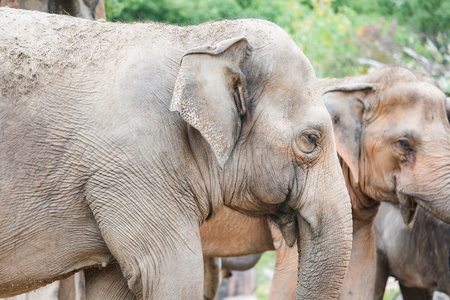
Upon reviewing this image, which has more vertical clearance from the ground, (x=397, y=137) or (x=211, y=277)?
(x=397, y=137)

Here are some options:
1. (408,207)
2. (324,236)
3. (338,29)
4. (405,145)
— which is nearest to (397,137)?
(405,145)

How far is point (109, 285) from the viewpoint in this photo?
325cm

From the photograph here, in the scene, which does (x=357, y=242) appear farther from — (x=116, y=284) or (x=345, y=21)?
(x=345, y=21)

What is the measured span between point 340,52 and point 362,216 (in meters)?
7.74

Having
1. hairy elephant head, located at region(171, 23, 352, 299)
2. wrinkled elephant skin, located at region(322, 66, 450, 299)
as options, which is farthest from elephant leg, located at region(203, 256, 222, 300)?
hairy elephant head, located at region(171, 23, 352, 299)

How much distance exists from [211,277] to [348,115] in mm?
1917

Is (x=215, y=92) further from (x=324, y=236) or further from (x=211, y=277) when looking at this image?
(x=211, y=277)

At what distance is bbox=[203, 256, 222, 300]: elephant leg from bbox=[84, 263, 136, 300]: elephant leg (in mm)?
2861

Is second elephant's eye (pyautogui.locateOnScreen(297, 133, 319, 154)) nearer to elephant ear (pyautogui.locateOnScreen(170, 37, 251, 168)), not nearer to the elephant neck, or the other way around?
elephant ear (pyautogui.locateOnScreen(170, 37, 251, 168))

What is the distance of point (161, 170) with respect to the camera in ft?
9.50

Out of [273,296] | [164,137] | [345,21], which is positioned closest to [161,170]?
[164,137]

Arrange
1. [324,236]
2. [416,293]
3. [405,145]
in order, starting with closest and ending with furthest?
[324,236]
[405,145]
[416,293]

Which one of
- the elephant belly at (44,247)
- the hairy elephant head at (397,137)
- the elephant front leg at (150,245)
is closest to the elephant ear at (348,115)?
the hairy elephant head at (397,137)

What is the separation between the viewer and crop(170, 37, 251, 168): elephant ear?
2.84 m
